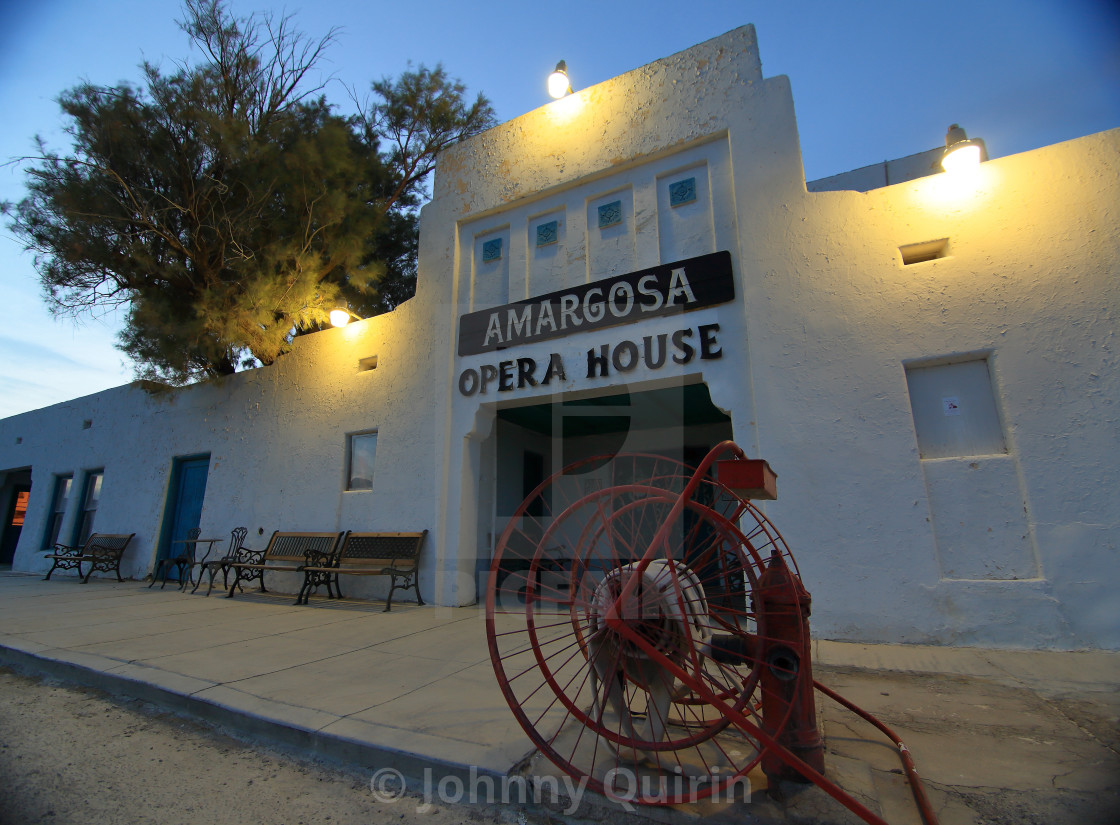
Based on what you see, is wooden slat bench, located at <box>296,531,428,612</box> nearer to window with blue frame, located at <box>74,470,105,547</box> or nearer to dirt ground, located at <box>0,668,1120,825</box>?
dirt ground, located at <box>0,668,1120,825</box>

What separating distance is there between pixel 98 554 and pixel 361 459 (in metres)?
7.38

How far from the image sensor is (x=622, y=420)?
9.34 metres

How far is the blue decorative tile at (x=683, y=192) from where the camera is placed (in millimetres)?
6527

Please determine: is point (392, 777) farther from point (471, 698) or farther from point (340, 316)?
point (340, 316)

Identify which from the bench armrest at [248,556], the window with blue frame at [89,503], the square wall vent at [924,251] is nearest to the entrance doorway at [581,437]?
the square wall vent at [924,251]

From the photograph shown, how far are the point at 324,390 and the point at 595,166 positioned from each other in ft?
→ 18.9

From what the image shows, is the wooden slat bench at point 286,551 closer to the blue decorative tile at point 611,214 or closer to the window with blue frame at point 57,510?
the blue decorative tile at point 611,214

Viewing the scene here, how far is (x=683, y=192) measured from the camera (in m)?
6.57

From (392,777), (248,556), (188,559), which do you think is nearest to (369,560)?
(248,556)

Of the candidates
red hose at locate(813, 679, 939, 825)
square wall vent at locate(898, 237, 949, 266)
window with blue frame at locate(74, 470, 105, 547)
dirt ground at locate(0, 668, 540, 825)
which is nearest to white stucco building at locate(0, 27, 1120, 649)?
square wall vent at locate(898, 237, 949, 266)

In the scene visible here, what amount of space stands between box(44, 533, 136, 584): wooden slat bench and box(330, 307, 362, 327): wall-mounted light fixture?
6430 mm

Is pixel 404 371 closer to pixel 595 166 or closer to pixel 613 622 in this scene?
pixel 595 166

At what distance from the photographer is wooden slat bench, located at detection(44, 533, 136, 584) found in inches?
392

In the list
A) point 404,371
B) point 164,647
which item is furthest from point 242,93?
point 164,647
